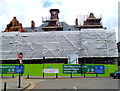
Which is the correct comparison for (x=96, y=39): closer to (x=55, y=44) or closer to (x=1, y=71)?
(x=55, y=44)

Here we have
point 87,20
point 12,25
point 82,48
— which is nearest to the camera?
point 82,48

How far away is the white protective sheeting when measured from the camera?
34312 millimetres

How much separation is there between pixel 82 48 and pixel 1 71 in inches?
621

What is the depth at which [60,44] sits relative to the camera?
35281 mm

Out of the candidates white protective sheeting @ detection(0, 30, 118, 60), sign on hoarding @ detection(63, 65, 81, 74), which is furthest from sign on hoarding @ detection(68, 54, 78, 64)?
sign on hoarding @ detection(63, 65, 81, 74)

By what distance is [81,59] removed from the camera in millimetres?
35250

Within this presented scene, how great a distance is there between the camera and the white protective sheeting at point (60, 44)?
1351 inches

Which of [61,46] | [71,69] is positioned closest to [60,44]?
[61,46]

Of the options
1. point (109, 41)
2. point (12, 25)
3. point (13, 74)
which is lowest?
point (13, 74)

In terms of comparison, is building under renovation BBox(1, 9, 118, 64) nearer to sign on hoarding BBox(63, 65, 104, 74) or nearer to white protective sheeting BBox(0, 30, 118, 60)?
white protective sheeting BBox(0, 30, 118, 60)

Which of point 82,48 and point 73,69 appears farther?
point 82,48

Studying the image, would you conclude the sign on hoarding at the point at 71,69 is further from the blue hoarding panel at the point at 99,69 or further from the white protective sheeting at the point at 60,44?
the white protective sheeting at the point at 60,44

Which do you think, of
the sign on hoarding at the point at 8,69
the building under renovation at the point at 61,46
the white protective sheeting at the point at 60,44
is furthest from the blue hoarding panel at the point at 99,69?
the sign on hoarding at the point at 8,69

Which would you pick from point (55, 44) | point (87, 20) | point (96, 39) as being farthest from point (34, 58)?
point (87, 20)
